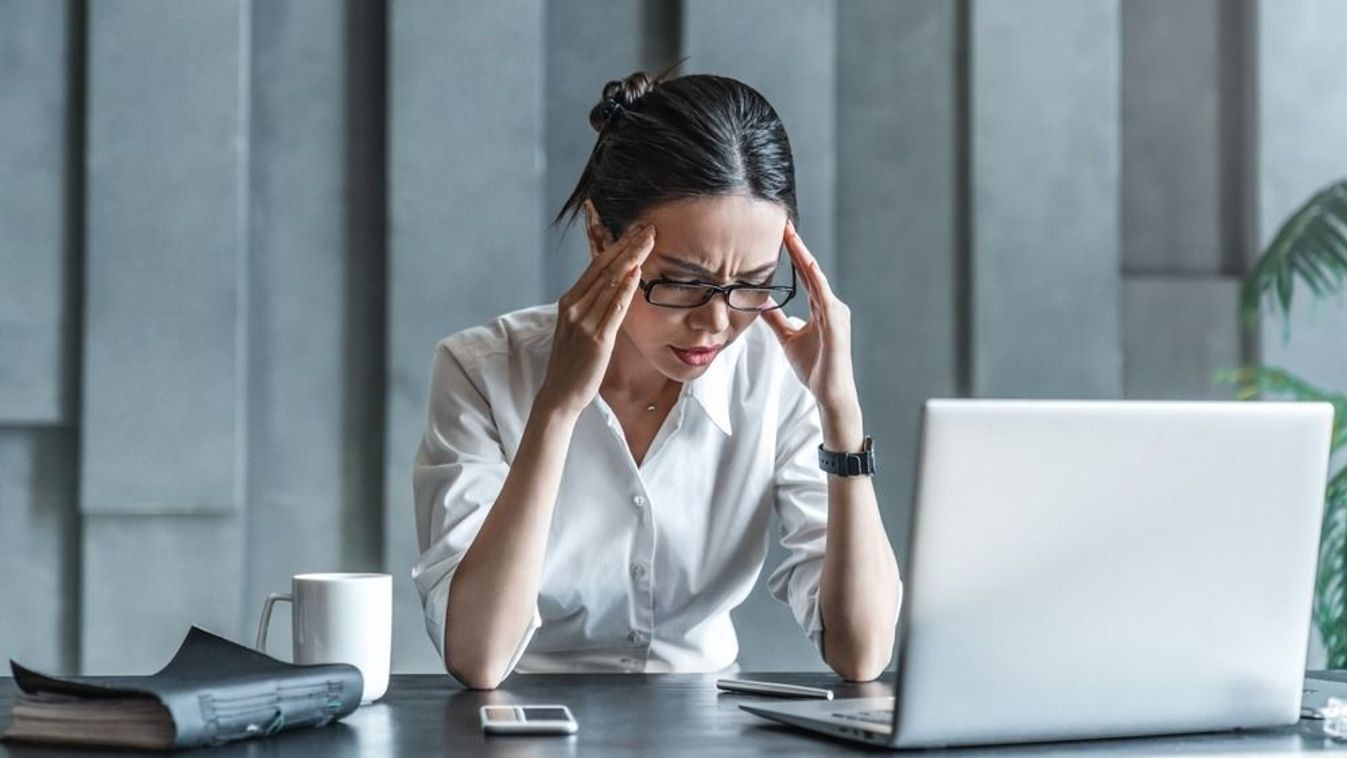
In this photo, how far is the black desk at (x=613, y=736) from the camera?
101cm

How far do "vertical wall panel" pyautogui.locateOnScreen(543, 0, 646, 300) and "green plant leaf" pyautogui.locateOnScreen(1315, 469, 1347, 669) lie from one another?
142 cm

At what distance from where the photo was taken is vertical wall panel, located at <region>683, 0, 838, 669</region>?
8.75 ft

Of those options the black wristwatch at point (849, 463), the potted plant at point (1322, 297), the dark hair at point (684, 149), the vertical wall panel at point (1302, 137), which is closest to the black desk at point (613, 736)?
the black wristwatch at point (849, 463)

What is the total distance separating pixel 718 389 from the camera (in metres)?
1.79

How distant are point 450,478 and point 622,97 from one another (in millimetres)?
510

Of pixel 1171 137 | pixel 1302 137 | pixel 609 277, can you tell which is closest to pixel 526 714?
pixel 609 277

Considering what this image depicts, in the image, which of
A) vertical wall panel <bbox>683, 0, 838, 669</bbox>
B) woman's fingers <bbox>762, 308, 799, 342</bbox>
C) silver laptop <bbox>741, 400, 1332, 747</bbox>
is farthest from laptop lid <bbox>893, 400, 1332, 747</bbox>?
vertical wall panel <bbox>683, 0, 838, 669</bbox>

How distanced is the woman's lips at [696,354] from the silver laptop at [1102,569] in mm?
622

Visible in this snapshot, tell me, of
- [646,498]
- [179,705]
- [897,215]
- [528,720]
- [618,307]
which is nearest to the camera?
[179,705]

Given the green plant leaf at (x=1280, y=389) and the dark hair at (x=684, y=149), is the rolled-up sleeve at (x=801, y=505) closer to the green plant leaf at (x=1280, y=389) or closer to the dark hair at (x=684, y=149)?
the dark hair at (x=684, y=149)

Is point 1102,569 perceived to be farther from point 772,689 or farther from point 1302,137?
point 1302,137

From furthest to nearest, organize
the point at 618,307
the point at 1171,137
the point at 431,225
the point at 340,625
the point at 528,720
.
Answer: the point at 1171,137 < the point at 431,225 < the point at 618,307 < the point at 340,625 < the point at 528,720

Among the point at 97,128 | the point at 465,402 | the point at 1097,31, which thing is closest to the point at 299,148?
the point at 97,128

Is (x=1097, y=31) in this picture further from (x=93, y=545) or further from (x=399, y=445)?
(x=93, y=545)
